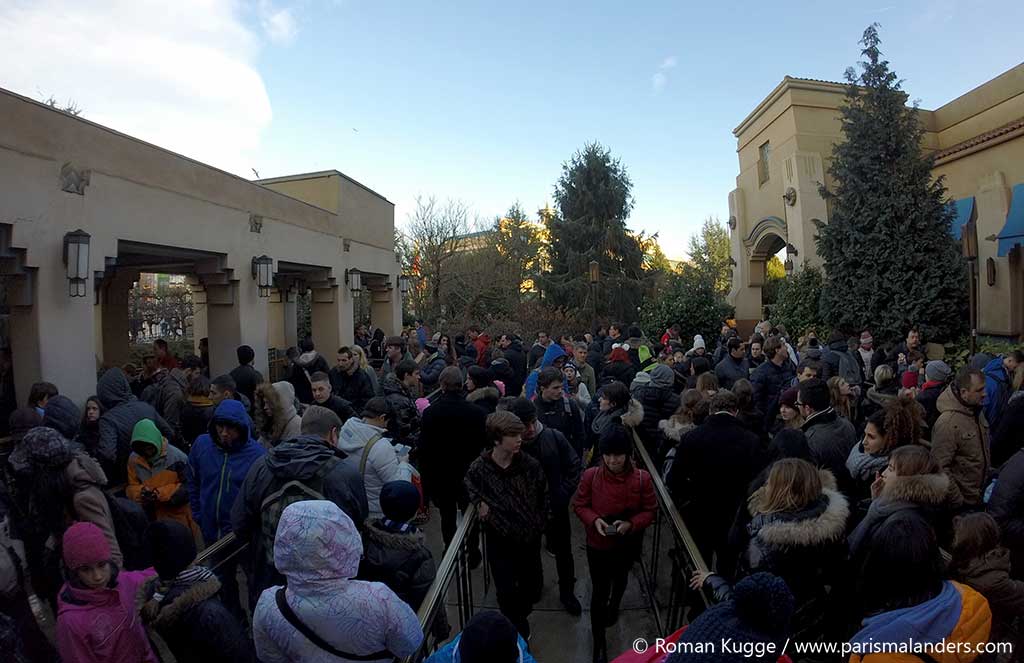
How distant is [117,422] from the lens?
4.87 meters

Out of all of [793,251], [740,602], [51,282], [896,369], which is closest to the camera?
[740,602]

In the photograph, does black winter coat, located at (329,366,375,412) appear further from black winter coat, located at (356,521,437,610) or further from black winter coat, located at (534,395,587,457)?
black winter coat, located at (356,521,437,610)

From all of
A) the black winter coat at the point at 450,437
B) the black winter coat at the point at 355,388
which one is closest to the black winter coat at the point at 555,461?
the black winter coat at the point at 450,437

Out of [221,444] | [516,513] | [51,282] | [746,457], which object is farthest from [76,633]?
[51,282]

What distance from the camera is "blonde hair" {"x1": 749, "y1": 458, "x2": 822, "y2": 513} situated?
9.14 ft

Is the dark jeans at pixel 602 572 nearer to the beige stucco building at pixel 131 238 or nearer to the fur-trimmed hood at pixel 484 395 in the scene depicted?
the fur-trimmed hood at pixel 484 395

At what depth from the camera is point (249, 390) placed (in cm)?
671

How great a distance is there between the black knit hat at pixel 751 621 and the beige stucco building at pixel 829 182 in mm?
12486

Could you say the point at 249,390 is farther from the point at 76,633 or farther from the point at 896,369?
the point at 896,369

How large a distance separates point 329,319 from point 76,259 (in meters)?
8.15

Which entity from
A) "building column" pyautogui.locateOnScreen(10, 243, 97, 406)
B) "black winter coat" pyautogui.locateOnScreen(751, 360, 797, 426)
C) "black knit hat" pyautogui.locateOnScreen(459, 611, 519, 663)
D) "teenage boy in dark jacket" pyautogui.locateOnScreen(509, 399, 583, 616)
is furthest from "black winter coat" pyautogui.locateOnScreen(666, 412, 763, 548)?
"building column" pyautogui.locateOnScreen(10, 243, 97, 406)

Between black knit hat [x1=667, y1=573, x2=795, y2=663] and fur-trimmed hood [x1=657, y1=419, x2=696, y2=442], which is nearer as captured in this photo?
black knit hat [x1=667, y1=573, x2=795, y2=663]

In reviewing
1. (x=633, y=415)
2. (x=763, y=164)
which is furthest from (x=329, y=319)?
(x=763, y=164)

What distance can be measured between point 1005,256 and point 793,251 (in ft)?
18.8
